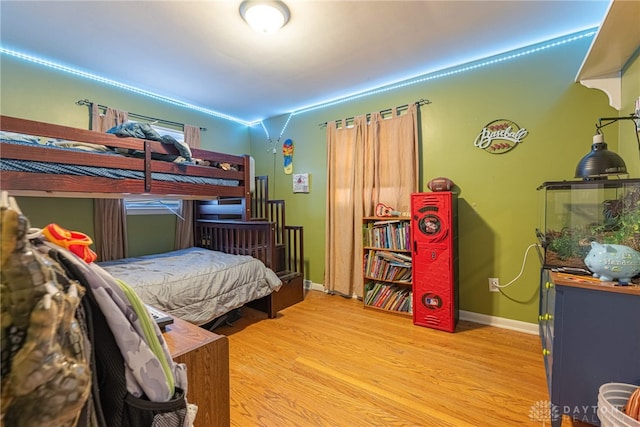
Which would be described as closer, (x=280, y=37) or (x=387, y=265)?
(x=280, y=37)

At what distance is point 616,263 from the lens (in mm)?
1169

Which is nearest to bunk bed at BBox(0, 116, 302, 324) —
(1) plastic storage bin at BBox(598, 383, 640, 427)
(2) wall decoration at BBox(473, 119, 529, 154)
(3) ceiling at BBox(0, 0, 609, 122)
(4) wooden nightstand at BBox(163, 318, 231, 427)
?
(3) ceiling at BBox(0, 0, 609, 122)

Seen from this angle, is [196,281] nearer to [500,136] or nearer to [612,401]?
[612,401]

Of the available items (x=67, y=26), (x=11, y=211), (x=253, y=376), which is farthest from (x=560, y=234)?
(x=67, y=26)

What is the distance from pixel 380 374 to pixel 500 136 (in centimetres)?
223

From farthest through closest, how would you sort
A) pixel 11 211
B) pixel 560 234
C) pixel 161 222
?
pixel 161 222 < pixel 560 234 < pixel 11 211

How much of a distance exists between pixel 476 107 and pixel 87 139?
10.5 feet

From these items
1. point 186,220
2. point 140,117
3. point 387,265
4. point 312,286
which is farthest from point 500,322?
point 140,117

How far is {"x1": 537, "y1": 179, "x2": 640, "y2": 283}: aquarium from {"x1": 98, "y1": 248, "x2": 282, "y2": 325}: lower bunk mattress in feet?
7.35

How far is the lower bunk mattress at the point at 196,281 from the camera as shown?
6.70 feet

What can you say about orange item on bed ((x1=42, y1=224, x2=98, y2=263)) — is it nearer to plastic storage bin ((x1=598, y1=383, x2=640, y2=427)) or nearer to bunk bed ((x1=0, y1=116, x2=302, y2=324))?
bunk bed ((x1=0, y1=116, x2=302, y2=324))

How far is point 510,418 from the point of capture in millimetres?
1459

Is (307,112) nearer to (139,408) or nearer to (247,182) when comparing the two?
(247,182)

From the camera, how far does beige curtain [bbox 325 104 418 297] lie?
2945mm
